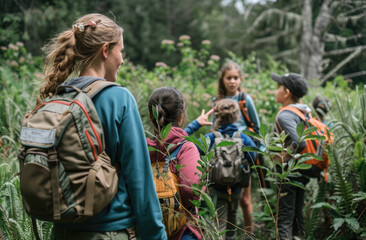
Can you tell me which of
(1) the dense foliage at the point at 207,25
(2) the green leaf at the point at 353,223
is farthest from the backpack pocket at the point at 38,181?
(1) the dense foliage at the point at 207,25

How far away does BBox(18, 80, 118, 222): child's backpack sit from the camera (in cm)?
139

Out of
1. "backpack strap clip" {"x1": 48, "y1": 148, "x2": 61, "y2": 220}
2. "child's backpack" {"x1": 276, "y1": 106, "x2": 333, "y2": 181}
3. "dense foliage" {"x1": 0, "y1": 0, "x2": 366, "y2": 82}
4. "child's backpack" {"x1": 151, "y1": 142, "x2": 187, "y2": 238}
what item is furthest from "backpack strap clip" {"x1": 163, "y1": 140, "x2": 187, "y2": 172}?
"dense foliage" {"x1": 0, "y1": 0, "x2": 366, "y2": 82}

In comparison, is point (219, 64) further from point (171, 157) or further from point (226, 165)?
point (171, 157)

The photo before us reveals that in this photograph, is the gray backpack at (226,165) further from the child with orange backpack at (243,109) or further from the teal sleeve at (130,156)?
the teal sleeve at (130,156)

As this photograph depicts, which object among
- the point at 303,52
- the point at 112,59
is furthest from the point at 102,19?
the point at 303,52

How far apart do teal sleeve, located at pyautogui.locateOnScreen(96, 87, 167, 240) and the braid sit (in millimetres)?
331

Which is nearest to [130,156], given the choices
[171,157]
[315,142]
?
[171,157]

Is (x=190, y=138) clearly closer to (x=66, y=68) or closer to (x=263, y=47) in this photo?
(x=66, y=68)

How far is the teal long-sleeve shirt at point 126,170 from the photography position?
5.12ft

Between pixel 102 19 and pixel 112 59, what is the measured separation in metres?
0.20

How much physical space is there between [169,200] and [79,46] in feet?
3.42

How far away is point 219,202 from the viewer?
3.66 m

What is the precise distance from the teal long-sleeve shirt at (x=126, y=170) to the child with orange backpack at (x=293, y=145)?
207cm

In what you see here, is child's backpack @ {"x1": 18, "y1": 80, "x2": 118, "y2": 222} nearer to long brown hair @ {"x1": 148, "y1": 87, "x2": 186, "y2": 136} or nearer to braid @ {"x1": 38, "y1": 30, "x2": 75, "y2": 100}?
braid @ {"x1": 38, "y1": 30, "x2": 75, "y2": 100}
